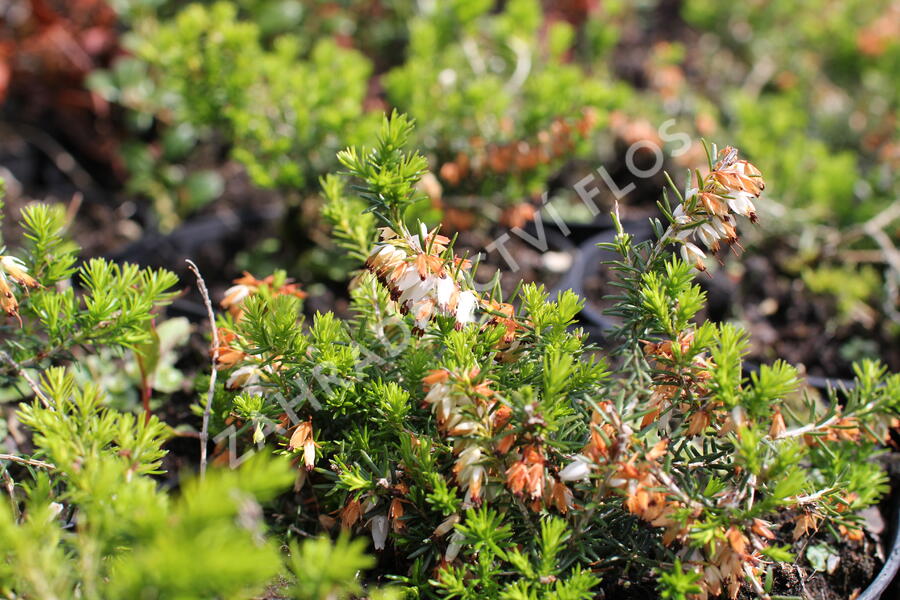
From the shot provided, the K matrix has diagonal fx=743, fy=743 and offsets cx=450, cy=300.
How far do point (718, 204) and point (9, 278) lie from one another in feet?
4.13

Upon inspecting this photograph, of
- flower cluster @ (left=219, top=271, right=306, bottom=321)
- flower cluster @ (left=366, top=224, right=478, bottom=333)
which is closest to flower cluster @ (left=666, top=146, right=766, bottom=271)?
flower cluster @ (left=366, top=224, right=478, bottom=333)

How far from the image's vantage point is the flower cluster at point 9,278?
1.28 m

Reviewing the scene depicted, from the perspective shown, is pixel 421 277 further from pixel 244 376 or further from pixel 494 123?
pixel 494 123

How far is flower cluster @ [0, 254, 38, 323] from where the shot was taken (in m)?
1.28

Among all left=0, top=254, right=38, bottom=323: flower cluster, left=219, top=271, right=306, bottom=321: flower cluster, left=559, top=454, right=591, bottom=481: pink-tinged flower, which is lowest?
left=559, top=454, right=591, bottom=481: pink-tinged flower

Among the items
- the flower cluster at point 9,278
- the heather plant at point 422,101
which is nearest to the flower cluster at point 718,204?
the heather plant at point 422,101

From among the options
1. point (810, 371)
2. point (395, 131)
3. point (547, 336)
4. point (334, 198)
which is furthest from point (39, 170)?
point (810, 371)

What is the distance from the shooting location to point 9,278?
4.47ft

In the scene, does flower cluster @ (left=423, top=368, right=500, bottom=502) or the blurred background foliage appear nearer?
flower cluster @ (left=423, top=368, right=500, bottom=502)

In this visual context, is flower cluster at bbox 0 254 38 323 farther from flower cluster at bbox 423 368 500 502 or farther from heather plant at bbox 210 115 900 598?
flower cluster at bbox 423 368 500 502

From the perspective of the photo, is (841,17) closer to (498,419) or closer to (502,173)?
(502,173)

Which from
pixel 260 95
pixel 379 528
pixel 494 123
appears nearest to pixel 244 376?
pixel 379 528

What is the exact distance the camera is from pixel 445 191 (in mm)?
2328

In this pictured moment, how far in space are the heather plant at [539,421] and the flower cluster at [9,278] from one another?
0.36 m
